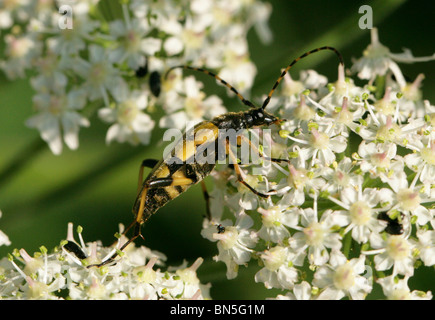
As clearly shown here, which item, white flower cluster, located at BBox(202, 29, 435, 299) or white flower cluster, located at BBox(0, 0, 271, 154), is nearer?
white flower cluster, located at BBox(202, 29, 435, 299)

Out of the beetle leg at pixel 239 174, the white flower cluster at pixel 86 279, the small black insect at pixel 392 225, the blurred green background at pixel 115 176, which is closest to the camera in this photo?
the small black insect at pixel 392 225

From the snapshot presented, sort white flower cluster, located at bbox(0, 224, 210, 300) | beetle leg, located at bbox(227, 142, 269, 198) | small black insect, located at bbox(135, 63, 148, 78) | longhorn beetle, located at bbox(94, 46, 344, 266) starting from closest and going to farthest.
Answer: white flower cluster, located at bbox(0, 224, 210, 300) < beetle leg, located at bbox(227, 142, 269, 198) < longhorn beetle, located at bbox(94, 46, 344, 266) < small black insect, located at bbox(135, 63, 148, 78)

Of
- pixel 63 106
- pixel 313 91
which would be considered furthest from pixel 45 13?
pixel 313 91

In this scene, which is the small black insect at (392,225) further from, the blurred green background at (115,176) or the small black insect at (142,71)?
the small black insect at (142,71)

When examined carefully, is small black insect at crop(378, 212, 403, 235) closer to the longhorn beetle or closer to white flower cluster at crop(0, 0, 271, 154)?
the longhorn beetle

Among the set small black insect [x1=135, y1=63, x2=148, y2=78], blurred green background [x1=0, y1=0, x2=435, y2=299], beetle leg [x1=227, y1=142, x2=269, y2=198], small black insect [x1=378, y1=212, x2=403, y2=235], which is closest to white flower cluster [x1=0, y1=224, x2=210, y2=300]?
blurred green background [x1=0, y1=0, x2=435, y2=299]

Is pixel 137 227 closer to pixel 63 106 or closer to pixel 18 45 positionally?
pixel 63 106

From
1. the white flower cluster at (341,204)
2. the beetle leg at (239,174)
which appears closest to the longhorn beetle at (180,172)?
the beetle leg at (239,174)
